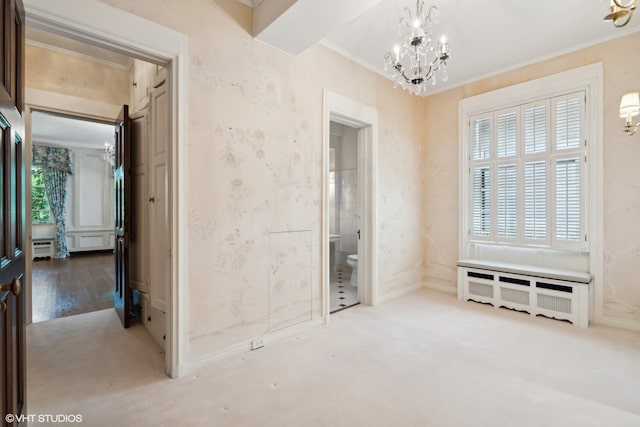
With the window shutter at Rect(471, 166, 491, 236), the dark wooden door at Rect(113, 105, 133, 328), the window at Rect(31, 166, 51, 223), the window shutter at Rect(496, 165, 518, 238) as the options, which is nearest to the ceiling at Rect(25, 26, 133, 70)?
the dark wooden door at Rect(113, 105, 133, 328)

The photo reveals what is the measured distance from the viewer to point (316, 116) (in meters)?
3.10

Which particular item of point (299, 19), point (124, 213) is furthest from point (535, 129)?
point (124, 213)

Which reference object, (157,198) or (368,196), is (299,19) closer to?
(157,198)

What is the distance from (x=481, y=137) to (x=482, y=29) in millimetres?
1500

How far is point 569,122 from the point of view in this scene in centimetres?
340

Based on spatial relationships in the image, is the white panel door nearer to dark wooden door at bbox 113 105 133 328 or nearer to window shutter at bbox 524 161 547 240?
dark wooden door at bbox 113 105 133 328

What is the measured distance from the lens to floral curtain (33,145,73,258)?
7188 millimetres

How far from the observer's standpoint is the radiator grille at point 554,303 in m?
3.20

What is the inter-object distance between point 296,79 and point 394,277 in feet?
9.30

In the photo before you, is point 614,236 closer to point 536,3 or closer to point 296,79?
point 536,3

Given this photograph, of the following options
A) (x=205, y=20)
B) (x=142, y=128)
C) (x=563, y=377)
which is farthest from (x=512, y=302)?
(x=142, y=128)

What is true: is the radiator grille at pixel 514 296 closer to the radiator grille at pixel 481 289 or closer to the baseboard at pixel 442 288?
the radiator grille at pixel 481 289

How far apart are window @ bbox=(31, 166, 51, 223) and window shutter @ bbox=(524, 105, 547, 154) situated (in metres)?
10.0

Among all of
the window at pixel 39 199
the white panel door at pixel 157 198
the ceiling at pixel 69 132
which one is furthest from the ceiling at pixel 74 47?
the window at pixel 39 199
